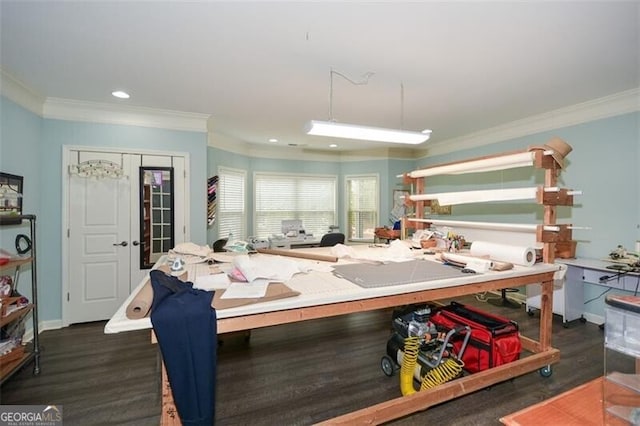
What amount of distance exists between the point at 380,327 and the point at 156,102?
367cm

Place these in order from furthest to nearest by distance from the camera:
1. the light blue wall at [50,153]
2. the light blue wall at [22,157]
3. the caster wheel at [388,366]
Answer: the light blue wall at [50,153] < the light blue wall at [22,157] < the caster wheel at [388,366]

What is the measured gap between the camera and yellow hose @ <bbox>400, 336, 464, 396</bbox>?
1965mm

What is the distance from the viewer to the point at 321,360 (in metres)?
2.68

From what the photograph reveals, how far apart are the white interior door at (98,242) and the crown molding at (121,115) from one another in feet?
1.44

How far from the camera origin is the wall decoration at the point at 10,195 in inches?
101

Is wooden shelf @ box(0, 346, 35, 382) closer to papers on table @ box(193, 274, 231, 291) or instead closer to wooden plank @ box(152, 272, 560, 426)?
papers on table @ box(193, 274, 231, 291)

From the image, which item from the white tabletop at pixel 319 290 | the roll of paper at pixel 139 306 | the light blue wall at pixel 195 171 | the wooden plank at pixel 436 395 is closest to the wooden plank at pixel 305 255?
the white tabletop at pixel 319 290

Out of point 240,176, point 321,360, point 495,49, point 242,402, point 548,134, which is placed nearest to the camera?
point 242,402

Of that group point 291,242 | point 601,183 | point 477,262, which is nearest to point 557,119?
point 601,183

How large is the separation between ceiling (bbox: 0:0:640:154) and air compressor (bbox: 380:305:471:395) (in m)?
2.09

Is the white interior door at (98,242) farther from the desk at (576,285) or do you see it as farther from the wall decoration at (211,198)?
the desk at (576,285)

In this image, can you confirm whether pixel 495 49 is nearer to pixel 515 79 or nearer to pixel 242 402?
pixel 515 79

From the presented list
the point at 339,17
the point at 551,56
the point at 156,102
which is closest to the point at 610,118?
the point at 551,56

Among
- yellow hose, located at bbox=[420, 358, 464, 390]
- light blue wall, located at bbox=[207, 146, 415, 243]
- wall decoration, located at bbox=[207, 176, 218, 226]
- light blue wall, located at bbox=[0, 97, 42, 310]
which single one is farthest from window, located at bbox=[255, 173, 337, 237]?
yellow hose, located at bbox=[420, 358, 464, 390]
